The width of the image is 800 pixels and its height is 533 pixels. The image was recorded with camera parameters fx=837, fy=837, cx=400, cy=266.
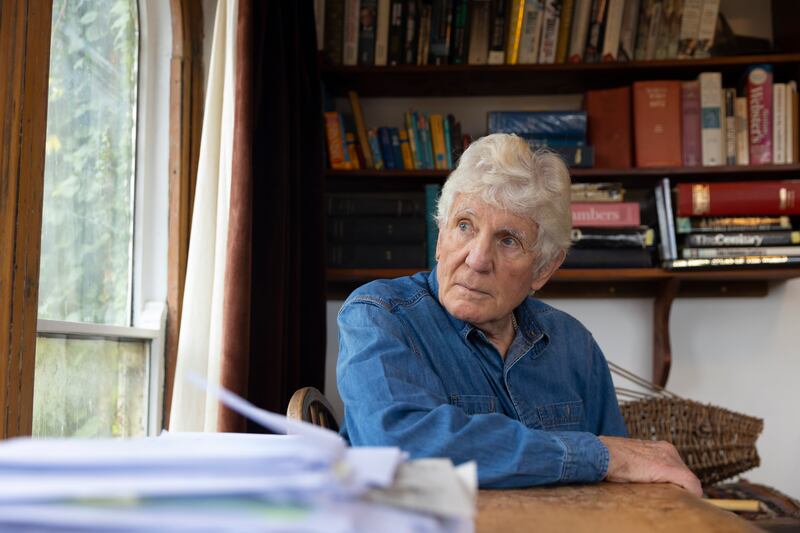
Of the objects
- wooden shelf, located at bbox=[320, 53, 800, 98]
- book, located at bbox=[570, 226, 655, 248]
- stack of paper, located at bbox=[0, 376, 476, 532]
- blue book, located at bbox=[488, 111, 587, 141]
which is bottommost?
stack of paper, located at bbox=[0, 376, 476, 532]

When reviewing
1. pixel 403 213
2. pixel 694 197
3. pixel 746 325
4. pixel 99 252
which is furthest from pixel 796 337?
pixel 99 252

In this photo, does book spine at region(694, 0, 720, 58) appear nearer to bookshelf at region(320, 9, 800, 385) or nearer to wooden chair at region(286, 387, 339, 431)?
bookshelf at region(320, 9, 800, 385)

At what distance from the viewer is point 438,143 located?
9.75 feet

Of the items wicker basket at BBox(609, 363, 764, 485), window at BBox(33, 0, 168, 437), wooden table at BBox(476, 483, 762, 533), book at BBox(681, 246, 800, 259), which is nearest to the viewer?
wooden table at BBox(476, 483, 762, 533)

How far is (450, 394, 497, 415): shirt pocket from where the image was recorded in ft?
4.33

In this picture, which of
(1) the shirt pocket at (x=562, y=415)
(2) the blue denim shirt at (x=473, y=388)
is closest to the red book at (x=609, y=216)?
(2) the blue denim shirt at (x=473, y=388)

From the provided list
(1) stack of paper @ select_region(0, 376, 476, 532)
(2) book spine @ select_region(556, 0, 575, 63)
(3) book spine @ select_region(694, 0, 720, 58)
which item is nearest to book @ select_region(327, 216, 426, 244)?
(2) book spine @ select_region(556, 0, 575, 63)

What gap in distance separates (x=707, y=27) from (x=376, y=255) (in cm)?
142

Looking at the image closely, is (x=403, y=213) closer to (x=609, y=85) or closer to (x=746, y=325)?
(x=609, y=85)

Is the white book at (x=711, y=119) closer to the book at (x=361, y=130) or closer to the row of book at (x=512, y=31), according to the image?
the row of book at (x=512, y=31)

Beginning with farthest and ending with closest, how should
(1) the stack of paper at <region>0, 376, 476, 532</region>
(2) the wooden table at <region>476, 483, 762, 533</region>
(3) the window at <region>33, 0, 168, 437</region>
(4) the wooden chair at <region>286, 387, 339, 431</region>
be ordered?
(3) the window at <region>33, 0, 168, 437</region>
(4) the wooden chair at <region>286, 387, 339, 431</region>
(2) the wooden table at <region>476, 483, 762, 533</region>
(1) the stack of paper at <region>0, 376, 476, 532</region>

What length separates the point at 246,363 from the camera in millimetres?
1800

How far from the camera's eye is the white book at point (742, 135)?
288 centimetres

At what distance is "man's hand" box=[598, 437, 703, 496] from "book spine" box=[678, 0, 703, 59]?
215 centimetres
